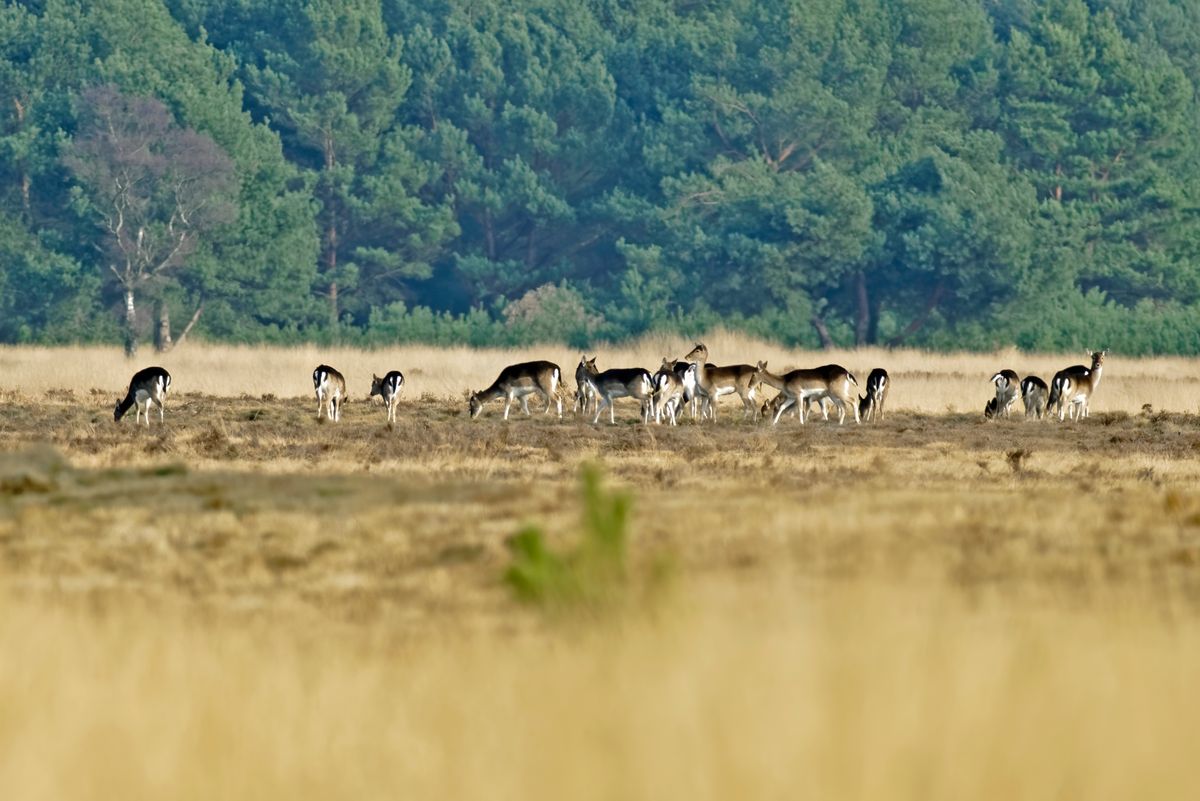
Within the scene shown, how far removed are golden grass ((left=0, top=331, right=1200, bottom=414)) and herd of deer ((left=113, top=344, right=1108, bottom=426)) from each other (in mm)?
2205

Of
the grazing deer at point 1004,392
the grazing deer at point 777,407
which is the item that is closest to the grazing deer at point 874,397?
the grazing deer at point 777,407

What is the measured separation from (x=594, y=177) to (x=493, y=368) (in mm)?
36131

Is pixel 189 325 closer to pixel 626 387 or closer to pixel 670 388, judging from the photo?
pixel 626 387

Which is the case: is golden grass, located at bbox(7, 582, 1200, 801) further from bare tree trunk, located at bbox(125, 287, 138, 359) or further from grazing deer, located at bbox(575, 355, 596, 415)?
bare tree trunk, located at bbox(125, 287, 138, 359)

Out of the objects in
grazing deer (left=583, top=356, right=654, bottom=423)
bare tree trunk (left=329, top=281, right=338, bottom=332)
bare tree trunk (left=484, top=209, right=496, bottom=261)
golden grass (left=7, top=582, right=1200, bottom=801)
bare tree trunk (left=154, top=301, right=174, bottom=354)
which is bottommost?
golden grass (left=7, top=582, right=1200, bottom=801)

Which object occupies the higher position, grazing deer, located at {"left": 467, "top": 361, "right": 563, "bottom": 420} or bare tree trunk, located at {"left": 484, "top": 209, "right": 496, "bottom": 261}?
bare tree trunk, located at {"left": 484, "top": 209, "right": 496, "bottom": 261}

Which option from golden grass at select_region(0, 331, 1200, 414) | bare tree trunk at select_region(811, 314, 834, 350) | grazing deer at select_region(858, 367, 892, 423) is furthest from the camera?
bare tree trunk at select_region(811, 314, 834, 350)

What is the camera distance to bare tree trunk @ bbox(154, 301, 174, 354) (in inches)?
2894

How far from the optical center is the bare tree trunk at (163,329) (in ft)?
241

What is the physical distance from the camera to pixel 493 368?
5319 cm

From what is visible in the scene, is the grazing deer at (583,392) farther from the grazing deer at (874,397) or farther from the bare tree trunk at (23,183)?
the bare tree trunk at (23,183)

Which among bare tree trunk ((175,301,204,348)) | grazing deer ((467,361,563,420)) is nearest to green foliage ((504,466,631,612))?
grazing deer ((467,361,563,420))

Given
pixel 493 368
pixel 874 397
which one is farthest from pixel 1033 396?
pixel 493 368

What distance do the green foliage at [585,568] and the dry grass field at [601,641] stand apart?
0.46ft
